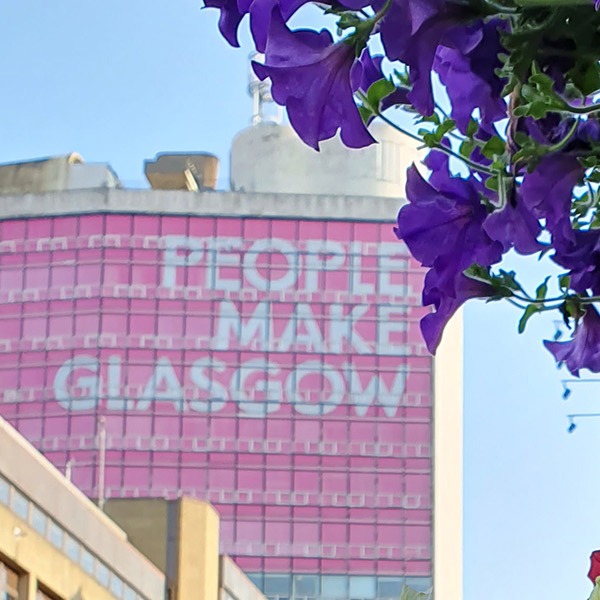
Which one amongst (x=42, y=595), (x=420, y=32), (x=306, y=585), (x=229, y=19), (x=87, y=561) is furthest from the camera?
(x=306, y=585)

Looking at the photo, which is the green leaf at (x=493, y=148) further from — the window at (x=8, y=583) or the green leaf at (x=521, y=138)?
the window at (x=8, y=583)

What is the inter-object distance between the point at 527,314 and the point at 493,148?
0.22 metres

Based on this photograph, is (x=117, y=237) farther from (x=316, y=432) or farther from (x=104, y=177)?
(x=316, y=432)

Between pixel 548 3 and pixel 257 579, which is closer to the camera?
pixel 548 3

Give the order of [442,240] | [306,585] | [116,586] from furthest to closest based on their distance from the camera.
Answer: [306,585] < [116,586] < [442,240]

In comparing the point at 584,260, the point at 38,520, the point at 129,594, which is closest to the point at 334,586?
the point at 129,594

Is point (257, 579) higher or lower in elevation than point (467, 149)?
higher

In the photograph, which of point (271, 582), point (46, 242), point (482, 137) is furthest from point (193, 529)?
point (482, 137)

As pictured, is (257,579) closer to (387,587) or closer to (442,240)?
(387,587)

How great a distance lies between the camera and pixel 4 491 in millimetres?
29312

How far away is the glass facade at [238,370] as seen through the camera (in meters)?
68.4

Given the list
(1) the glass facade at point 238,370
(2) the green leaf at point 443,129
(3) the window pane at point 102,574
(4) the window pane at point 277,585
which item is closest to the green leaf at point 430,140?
(2) the green leaf at point 443,129

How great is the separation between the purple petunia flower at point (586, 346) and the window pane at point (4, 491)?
27737 mm

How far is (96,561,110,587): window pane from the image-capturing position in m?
34.2
